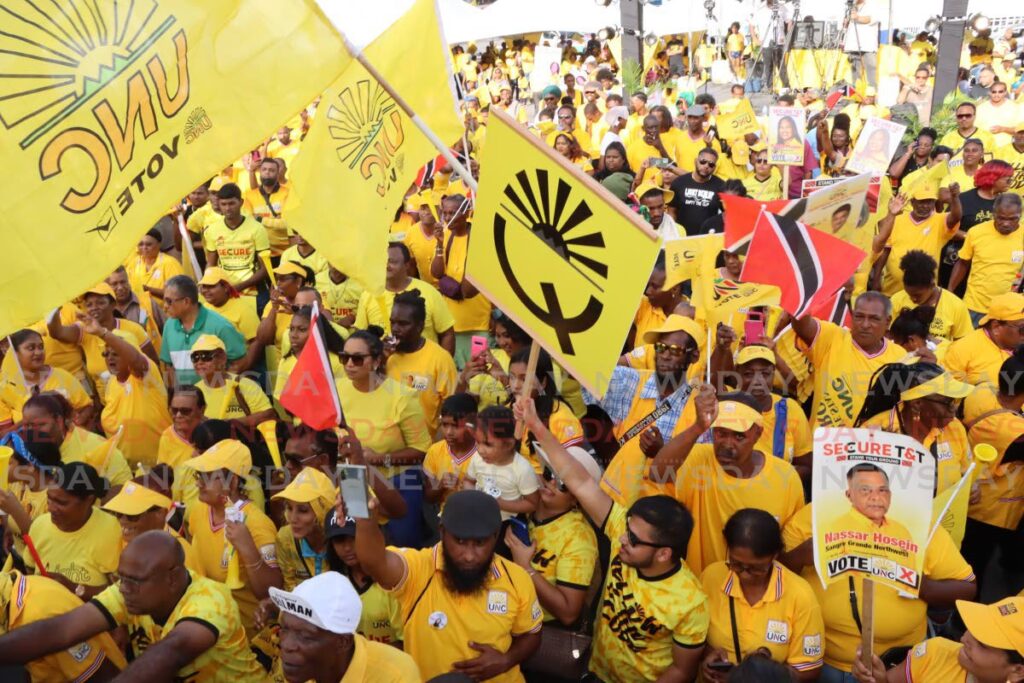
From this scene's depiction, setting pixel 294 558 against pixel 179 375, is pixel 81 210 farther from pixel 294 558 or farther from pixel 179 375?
pixel 179 375

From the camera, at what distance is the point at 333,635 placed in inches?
118

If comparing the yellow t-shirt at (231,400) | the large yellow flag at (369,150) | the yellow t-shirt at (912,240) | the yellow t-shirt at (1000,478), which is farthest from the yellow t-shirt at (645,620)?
the yellow t-shirt at (912,240)

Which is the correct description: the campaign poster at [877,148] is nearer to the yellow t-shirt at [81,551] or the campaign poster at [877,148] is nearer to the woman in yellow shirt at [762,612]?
the woman in yellow shirt at [762,612]

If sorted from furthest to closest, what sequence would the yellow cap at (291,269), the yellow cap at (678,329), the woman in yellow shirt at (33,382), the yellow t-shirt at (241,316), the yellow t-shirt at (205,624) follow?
the yellow cap at (291,269)
the yellow t-shirt at (241,316)
the woman in yellow shirt at (33,382)
the yellow cap at (678,329)
the yellow t-shirt at (205,624)

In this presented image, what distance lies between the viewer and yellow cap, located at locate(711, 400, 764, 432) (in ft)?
13.9

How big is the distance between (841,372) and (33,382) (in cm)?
534

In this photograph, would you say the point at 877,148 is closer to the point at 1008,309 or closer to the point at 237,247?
the point at 1008,309

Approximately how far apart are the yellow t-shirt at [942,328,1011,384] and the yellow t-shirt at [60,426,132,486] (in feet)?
17.1

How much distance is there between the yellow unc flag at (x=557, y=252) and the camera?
133 inches

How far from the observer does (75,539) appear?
14.5ft

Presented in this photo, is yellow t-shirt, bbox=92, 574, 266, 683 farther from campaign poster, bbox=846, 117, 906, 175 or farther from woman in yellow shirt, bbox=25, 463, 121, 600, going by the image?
campaign poster, bbox=846, 117, 906, 175

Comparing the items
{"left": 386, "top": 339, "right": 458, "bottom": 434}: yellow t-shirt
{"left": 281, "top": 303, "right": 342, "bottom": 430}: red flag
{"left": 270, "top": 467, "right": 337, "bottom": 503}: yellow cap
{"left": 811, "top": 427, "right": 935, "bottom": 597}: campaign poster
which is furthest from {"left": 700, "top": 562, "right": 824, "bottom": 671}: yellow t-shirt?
{"left": 386, "top": 339, "right": 458, "bottom": 434}: yellow t-shirt

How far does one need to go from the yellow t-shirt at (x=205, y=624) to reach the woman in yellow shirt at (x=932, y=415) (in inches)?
132

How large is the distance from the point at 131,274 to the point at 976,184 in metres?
8.21
